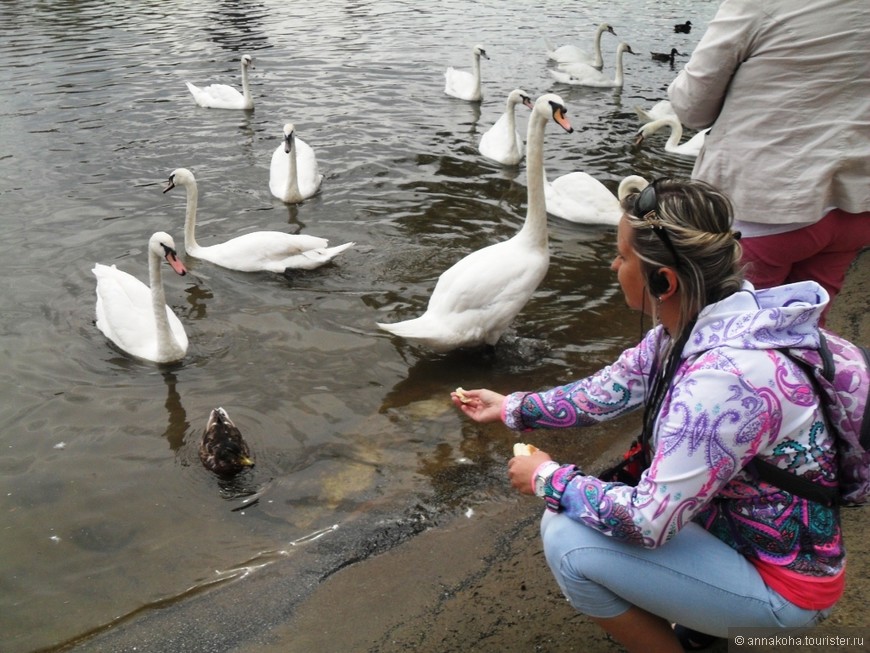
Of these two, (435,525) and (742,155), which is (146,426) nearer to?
(435,525)

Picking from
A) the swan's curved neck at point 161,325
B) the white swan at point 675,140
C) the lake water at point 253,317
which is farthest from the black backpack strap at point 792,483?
the white swan at point 675,140

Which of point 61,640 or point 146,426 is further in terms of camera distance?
point 146,426

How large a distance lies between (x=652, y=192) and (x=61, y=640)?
294 centimetres

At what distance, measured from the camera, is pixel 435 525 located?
386cm

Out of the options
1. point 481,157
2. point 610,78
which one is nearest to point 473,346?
point 481,157

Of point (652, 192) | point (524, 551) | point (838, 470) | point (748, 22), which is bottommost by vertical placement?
point (524, 551)

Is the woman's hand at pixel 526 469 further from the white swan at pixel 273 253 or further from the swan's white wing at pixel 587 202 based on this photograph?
the swan's white wing at pixel 587 202

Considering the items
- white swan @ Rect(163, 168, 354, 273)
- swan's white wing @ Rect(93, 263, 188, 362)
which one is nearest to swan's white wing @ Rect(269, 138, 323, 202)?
white swan @ Rect(163, 168, 354, 273)

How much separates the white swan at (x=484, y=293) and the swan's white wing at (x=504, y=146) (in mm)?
4515

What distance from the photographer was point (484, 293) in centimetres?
527

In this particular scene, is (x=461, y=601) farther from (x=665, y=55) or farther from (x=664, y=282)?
(x=665, y=55)

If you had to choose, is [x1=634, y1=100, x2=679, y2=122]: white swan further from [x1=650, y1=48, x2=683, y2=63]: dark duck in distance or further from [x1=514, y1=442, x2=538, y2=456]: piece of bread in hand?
[x1=514, y1=442, x2=538, y2=456]: piece of bread in hand

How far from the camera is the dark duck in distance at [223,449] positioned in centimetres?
442

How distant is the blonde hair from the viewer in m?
2.06
